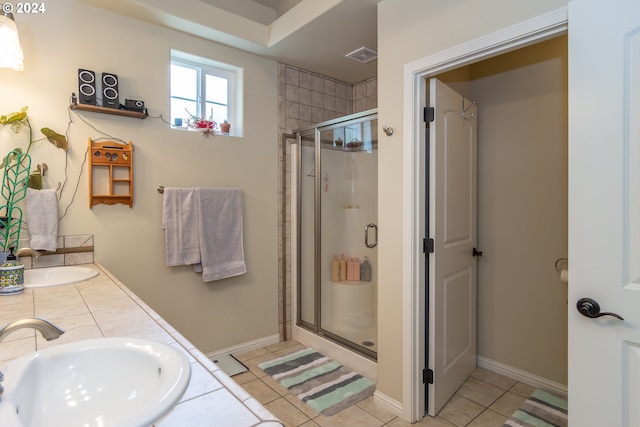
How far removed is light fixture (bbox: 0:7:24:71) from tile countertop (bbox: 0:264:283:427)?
3.92ft

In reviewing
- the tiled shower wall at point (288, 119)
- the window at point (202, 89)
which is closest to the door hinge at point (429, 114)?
the tiled shower wall at point (288, 119)

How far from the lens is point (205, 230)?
260cm

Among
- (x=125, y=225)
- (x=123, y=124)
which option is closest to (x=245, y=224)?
(x=125, y=225)

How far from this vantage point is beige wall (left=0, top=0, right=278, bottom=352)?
2070 millimetres

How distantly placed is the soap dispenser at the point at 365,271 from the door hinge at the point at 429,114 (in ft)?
4.17

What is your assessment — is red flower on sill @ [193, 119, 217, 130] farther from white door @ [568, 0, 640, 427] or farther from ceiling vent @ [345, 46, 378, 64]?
white door @ [568, 0, 640, 427]

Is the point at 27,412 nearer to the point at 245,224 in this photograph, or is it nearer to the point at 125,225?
the point at 125,225

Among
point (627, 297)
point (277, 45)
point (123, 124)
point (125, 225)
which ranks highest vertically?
point (277, 45)

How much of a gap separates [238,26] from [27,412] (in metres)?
2.57

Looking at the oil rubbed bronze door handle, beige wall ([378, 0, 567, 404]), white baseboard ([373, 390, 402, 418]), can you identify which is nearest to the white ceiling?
beige wall ([378, 0, 567, 404])

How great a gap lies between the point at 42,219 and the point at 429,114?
2.31 metres

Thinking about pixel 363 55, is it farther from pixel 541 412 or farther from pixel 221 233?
pixel 541 412

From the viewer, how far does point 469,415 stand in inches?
80.9

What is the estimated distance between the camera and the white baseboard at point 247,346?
2.76m
